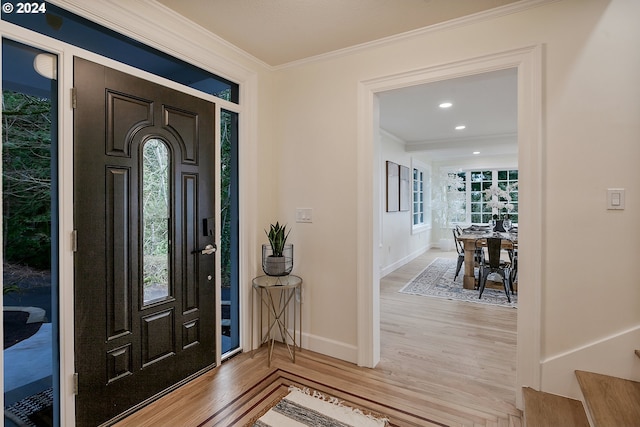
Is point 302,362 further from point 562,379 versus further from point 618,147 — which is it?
point 618,147

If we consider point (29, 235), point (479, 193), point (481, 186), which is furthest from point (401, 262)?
point (29, 235)

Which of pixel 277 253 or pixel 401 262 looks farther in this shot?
pixel 401 262

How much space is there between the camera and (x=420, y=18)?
2152mm

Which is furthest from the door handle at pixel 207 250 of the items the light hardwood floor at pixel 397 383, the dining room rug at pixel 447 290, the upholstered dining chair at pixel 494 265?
the upholstered dining chair at pixel 494 265

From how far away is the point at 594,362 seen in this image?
1.86m

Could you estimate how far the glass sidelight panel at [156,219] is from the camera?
2008mm

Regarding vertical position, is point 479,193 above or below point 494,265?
above

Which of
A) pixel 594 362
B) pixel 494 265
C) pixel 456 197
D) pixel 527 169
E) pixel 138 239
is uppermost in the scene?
pixel 456 197

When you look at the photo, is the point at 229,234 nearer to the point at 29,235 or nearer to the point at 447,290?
the point at 29,235

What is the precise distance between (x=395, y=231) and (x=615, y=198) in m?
4.47

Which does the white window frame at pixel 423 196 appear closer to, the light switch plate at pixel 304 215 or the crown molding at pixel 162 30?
the light switch plate at pixel 304 215

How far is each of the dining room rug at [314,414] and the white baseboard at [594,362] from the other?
3.43 ft

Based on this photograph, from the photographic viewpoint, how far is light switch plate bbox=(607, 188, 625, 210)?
1.79 m

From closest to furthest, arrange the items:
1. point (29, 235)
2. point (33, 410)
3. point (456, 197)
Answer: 1. point (29, 235)
2. point (33, 410)
3. point (456, 197)
